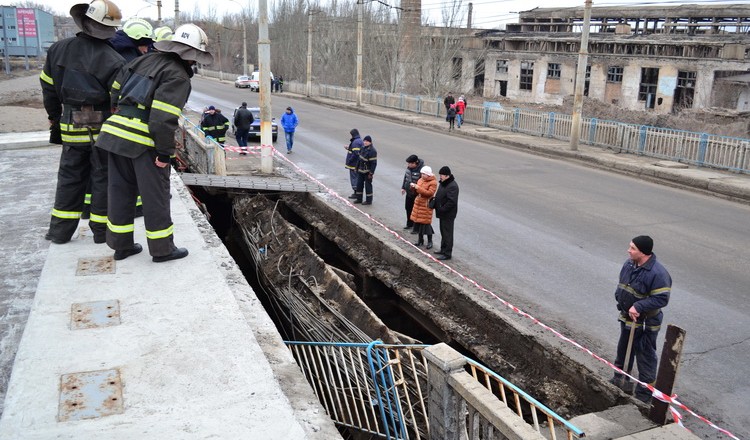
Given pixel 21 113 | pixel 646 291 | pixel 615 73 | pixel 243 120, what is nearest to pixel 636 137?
pixel 243 120

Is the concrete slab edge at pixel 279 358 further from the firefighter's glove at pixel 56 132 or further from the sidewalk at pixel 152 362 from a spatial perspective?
the firefighter's glove at pixel 56 132

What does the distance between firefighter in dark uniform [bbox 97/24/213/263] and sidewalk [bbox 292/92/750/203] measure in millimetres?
14125

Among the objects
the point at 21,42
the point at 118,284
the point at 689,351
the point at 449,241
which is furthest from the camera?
the point at 21,42

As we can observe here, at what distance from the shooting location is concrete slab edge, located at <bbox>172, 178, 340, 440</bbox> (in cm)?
375

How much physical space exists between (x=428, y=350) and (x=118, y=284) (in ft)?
9.07

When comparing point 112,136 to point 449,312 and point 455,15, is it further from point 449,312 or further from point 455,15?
point 455,15

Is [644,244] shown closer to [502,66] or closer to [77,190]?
[77,190]

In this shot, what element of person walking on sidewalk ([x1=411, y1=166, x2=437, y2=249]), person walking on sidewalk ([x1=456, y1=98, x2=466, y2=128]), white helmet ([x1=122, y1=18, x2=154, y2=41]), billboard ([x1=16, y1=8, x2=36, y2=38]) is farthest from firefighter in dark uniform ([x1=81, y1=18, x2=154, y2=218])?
billboard ([x1=16, y1=8, x2=36, y2=38])

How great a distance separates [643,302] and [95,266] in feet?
16.4

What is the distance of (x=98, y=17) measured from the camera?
5.76 meters

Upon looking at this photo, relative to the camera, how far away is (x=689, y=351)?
279 inches

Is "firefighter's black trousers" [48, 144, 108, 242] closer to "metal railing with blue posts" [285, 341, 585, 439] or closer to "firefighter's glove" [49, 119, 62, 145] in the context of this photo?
"firefighter's glove" [49, 119, 62, 145]

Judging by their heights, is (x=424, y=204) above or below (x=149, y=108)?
below

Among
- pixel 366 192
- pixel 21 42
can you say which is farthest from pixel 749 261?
pixel 21 42
